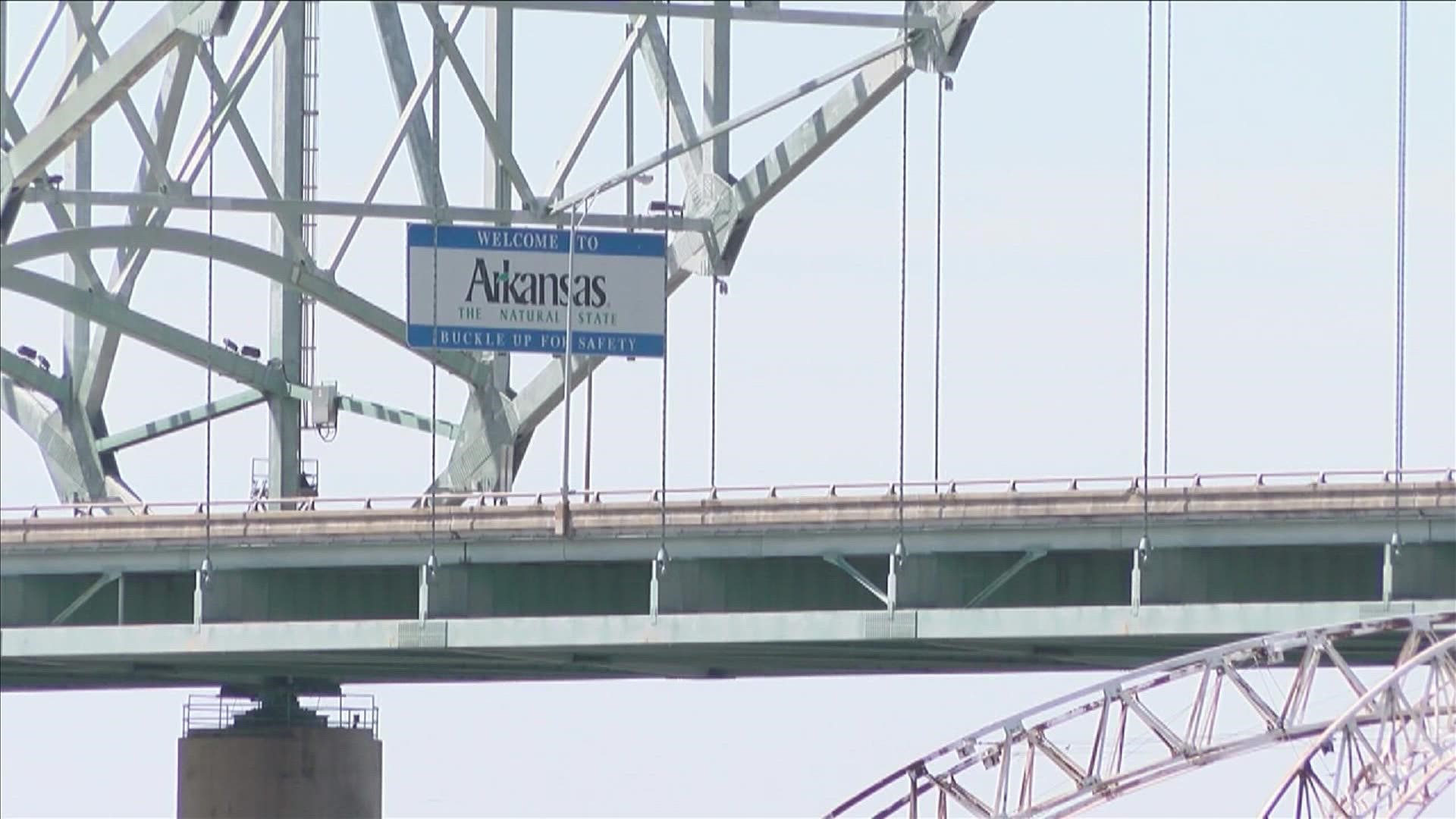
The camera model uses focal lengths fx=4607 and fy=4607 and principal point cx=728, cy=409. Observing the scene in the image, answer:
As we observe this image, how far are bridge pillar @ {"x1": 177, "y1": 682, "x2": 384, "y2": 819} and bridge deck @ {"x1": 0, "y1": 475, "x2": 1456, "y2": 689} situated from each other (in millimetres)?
3999

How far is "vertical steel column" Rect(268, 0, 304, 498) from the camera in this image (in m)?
82.2

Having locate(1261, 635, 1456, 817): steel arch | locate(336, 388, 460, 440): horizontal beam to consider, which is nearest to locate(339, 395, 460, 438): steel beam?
locate(336, 388, 460, 440): horizontal beam

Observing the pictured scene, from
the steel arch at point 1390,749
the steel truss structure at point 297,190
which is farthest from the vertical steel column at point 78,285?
the steel arch at point 1390,749

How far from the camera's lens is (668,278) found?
82.6 meters

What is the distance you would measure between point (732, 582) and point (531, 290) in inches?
418

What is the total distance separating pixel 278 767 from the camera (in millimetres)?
80438

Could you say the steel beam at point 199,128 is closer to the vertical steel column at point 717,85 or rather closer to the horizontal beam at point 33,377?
the horizontal beam at point 33,377

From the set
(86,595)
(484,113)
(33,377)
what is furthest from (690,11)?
(33,377)

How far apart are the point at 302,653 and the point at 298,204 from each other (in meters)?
9.08

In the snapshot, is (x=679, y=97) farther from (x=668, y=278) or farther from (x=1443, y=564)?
(x=1443, y=564)

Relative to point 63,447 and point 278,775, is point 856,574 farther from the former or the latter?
point 63,447

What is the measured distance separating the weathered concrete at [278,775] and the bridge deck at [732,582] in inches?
157

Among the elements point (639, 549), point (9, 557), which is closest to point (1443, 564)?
point (639, 549)

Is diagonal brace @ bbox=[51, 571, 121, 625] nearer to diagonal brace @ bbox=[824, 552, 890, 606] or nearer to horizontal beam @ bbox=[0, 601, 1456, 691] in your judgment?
horizontal beam @ bbox=[0, 601, 1456, 691]
